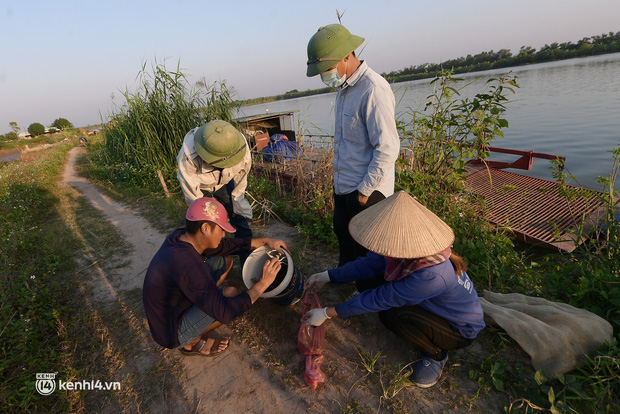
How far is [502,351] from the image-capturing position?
6.14 ft

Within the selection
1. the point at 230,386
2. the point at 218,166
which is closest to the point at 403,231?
the point at 230,386

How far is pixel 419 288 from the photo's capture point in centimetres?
149

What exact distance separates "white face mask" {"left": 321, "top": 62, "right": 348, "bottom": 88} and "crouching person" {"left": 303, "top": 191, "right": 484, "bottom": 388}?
951 millimetres

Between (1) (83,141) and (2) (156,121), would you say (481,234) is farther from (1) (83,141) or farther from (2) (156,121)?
(1) (83,141)

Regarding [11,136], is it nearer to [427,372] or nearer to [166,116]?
[166,116]

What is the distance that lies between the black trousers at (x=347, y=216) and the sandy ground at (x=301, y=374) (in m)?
0.39

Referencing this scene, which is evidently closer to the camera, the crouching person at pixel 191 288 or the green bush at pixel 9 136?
the crouching person at pixel 191 288

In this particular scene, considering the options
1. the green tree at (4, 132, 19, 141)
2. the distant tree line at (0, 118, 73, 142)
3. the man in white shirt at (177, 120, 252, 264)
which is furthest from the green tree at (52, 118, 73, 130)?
the man in white shirt at (177, 120, 252, 264)

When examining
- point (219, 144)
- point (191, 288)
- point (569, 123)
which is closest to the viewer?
point (191, 288)

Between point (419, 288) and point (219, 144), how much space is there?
1790mm

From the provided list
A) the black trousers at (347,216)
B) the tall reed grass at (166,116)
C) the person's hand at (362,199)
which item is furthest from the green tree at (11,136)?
the person's hand at (362,199)

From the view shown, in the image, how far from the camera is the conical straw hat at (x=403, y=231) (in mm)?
1446

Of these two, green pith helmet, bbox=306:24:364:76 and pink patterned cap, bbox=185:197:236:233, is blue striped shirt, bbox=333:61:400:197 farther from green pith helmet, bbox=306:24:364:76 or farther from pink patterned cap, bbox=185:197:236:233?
pink patterned cap, bbox=185:197:236:233

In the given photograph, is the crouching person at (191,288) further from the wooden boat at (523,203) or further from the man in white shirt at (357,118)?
the wooden boat at (523,203)
